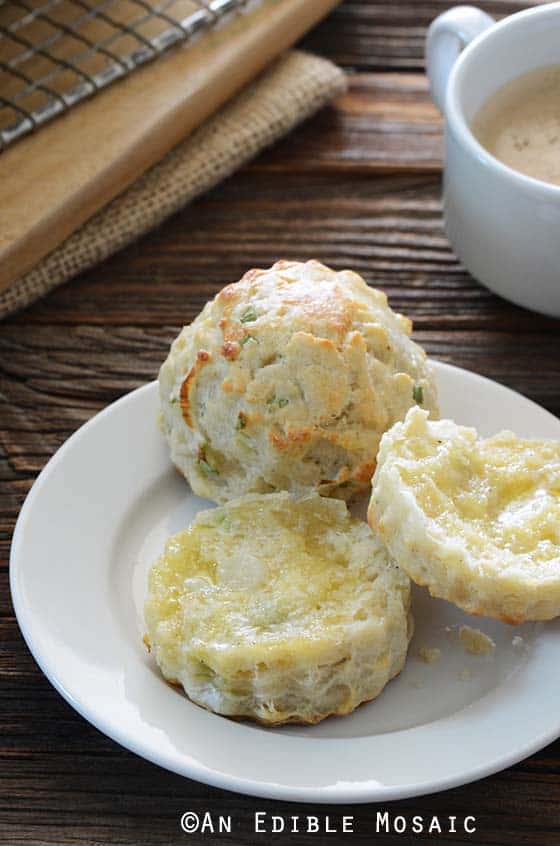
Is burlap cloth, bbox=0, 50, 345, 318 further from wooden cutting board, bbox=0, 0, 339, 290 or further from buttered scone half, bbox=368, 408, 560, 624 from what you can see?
buttered scone half, bbox=368, 408, 560, 624

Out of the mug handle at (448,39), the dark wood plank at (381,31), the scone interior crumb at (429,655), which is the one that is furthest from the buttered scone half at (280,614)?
the dark wood plank at (381,31)

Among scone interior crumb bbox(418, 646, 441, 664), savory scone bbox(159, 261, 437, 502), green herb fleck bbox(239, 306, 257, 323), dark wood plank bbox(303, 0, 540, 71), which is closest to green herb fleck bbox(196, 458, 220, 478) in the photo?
savory scone bbox(159, 261, 437, 502)

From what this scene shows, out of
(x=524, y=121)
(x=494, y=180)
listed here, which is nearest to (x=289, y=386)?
(x=494, y=180)

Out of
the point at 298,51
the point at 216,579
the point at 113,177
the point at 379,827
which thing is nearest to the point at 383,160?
the point at 298,51

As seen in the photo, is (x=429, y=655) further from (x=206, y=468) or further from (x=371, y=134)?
(x=371, y=134)

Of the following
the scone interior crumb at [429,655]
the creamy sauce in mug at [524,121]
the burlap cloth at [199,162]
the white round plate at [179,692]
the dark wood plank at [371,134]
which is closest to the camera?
the white round plate at [179,692]

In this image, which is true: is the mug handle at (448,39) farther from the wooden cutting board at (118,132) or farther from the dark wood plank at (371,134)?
the wooden cutting board at (118,132)
